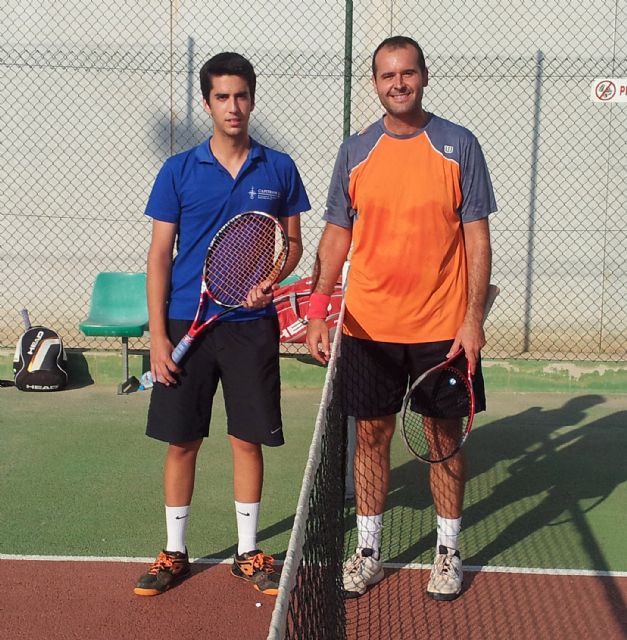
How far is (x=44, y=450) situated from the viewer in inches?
234

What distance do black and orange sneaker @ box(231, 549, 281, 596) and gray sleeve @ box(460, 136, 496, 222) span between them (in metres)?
1.55

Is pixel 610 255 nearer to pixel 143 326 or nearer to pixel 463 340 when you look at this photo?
pixel 143 326

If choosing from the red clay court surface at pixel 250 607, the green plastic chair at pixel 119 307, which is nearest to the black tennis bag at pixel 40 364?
the green plastic chair at pixel 119 307

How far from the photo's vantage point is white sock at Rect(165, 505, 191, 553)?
405 centimetres

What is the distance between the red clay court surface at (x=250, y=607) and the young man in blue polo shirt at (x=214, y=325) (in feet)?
0.44

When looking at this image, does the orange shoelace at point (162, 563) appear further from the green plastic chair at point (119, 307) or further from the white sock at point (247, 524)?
the green plastic chair at point (119, 307)

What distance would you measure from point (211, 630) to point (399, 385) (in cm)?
114

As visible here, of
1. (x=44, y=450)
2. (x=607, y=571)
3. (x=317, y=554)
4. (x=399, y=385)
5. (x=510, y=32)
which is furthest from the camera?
(x=510, y=32)

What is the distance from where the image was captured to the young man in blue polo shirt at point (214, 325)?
3.85 meters

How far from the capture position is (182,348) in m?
3.90

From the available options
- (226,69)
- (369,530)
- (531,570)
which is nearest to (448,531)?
(369,530)

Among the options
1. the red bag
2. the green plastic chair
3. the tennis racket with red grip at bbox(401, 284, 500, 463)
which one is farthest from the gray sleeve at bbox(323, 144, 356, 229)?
the green plastic chair

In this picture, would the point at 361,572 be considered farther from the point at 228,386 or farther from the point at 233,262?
the point at 233,262

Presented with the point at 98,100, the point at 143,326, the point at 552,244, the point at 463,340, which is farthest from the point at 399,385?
the point at 98,100
